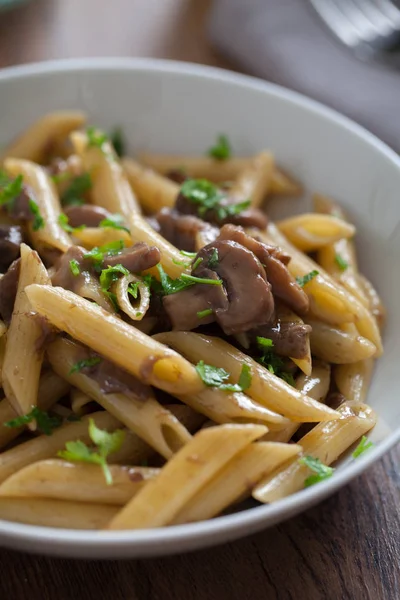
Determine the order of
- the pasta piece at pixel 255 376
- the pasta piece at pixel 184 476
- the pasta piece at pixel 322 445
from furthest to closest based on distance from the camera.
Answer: the pasta piece at pixel 255 376
the pasta piece at pixel 322 445
the pasta piece at pixel 184 476

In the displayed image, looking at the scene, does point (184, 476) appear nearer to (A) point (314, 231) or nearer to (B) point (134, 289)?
(B) point (134, 289)

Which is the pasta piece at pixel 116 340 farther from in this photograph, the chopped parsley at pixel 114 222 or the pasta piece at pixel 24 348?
the chopped parsley at pixel 114 222

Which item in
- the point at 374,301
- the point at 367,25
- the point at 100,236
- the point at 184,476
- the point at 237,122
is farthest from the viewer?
the point at 367,25

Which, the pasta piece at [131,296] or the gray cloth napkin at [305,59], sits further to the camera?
the gray cloth napkin at [305,59]

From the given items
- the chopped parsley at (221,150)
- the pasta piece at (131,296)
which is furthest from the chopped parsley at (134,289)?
the chopped parsley at (221,150)

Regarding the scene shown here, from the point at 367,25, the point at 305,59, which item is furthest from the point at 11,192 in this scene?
the point at 367,25

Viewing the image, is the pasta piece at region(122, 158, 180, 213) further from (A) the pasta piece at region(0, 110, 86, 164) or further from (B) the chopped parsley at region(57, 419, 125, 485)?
(B) the chopped parsley at region(57, 419, 125, 485)
